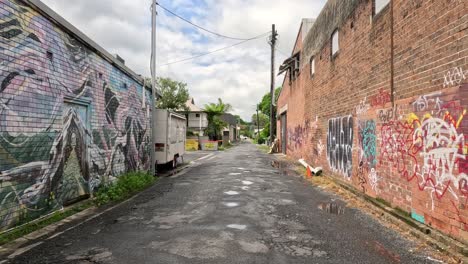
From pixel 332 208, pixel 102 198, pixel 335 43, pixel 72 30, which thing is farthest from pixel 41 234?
pixel 335 43

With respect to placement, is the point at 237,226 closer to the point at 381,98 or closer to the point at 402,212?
the point at 402,212

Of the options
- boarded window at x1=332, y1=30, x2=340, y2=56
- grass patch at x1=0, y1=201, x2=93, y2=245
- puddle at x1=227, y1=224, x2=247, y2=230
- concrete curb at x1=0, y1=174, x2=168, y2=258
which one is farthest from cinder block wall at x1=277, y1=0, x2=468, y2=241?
grass patch at x1=0, y1=201, x2=93, y2=245

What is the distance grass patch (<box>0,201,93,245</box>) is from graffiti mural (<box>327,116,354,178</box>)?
719 cm

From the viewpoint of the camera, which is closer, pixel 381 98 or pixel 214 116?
pixel 381 98

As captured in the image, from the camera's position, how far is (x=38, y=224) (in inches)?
230

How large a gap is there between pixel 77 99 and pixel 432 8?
7170 millimetres

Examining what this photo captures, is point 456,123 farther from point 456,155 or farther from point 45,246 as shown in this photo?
point 45,246

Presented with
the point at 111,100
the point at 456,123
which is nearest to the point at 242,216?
the point at 456,123

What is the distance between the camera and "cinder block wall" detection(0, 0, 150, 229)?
538 centimetres

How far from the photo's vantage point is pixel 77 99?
767cm

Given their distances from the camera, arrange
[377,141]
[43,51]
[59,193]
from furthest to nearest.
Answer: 1. [377,141]
2. [59,193]
3. [43,51]

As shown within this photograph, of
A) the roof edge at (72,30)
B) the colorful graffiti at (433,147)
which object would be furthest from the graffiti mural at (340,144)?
the roof edge at (72,30)

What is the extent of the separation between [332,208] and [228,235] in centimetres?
332

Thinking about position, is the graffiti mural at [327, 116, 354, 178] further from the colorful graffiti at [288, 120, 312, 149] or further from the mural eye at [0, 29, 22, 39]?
the mural eye at [0, 29, 22, 39]
